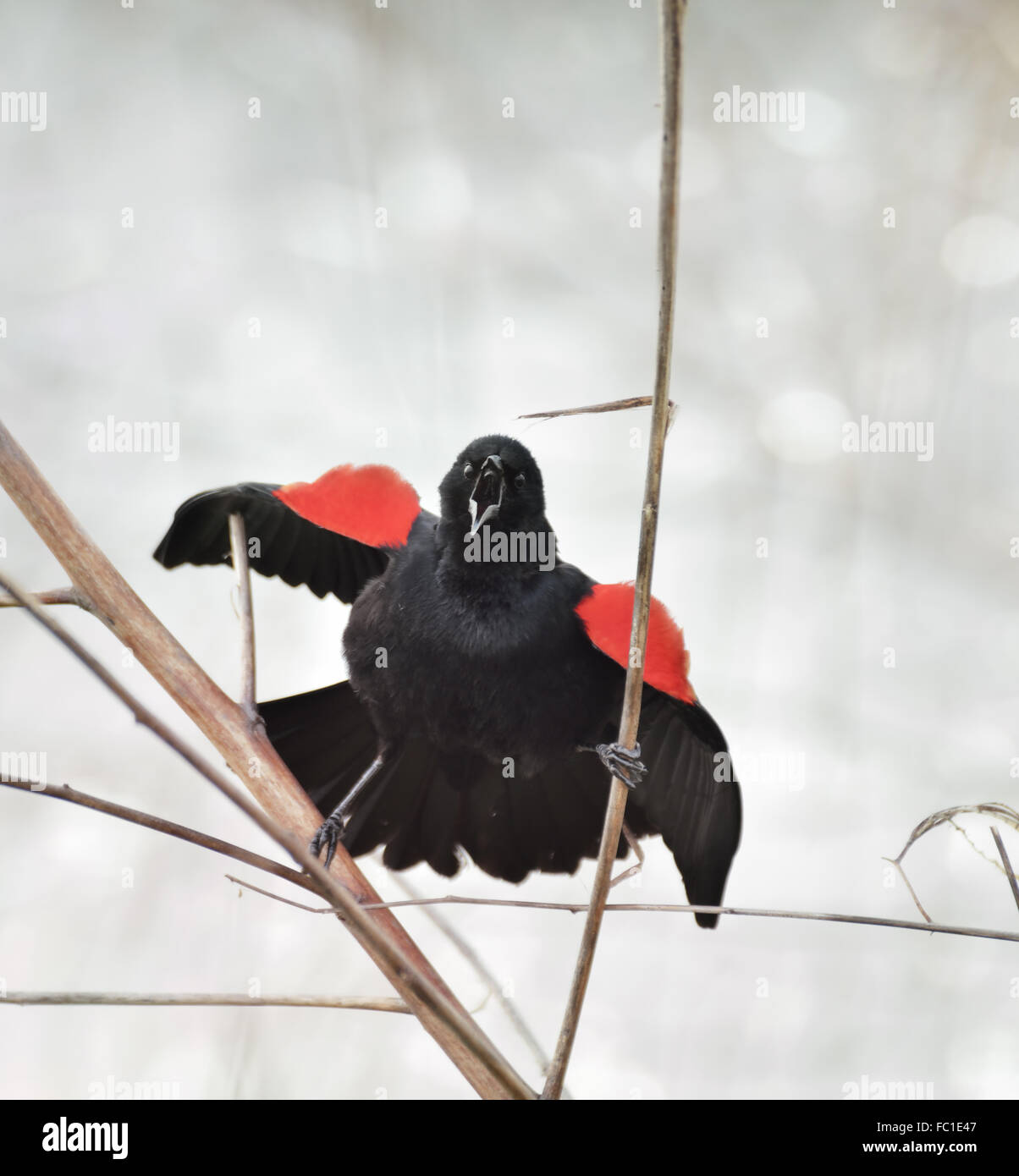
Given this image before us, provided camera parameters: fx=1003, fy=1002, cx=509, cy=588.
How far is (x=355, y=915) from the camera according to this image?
0.52m

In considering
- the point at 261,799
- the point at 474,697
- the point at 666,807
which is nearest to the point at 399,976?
the point at 261,799

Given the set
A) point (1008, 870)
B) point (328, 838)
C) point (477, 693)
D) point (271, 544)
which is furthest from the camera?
point (271, 544)

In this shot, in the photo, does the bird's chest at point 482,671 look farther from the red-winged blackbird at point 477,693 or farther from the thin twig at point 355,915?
the thin twig at point 355,915

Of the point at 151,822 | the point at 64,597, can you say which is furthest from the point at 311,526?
the point at 151,822

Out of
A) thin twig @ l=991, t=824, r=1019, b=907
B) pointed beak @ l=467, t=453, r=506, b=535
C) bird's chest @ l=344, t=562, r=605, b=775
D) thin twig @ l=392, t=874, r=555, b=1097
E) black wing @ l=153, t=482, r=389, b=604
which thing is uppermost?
pointed beak @ l=467, t=453, r=506, b=535

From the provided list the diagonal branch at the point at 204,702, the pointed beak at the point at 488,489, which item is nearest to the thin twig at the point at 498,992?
Result: the diagonal branch at the point at 204,702

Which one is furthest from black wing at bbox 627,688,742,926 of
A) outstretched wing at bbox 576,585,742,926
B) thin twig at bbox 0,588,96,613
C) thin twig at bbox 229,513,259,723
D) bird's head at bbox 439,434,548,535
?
thin twig at bbox 0,588,96,613

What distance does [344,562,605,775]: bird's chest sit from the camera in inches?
41.0

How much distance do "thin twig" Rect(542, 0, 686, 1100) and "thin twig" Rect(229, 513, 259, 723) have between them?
0.29 metres

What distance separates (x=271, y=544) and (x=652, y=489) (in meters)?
0.69

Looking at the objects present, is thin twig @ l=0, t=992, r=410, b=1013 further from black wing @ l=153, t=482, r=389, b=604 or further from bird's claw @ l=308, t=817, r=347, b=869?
black wing @ l=153, t=482, r=389, b=604

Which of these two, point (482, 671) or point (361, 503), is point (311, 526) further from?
point (482, 671)

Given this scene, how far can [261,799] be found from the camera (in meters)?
0.75
